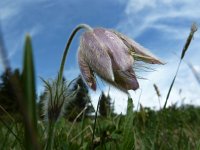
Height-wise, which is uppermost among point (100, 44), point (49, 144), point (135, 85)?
point (100, 44)

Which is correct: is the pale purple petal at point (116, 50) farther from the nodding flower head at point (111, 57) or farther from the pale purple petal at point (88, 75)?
the pale purple petal at point (88, 75)

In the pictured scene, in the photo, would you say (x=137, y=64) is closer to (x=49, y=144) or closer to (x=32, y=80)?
(x=49, y=144)

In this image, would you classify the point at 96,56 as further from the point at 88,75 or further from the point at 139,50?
the point at 139,50

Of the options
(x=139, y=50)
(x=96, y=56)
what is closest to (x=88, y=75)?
(x=96, y=56)

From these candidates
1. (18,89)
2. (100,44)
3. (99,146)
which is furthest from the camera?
(99,146)

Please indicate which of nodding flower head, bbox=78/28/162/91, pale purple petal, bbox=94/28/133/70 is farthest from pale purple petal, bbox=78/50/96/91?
pale purple petal, bbox=94/28/133/70

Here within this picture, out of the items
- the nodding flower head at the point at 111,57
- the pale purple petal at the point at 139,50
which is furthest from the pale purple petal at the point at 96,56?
the pale purple petal at the point at 139,50

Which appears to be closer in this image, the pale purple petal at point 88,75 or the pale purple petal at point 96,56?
the pale purple petal at point 96,56

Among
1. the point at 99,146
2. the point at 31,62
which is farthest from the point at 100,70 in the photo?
the point at 31,62
